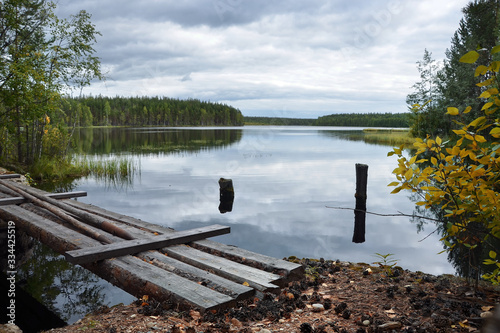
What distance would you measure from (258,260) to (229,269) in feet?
1.81

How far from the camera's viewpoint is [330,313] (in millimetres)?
3883

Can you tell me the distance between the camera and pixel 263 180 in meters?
21.2

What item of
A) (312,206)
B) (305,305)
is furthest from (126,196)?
(305,305)

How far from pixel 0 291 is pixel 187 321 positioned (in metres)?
5.31

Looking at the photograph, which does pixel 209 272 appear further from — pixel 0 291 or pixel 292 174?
pixel 292 174

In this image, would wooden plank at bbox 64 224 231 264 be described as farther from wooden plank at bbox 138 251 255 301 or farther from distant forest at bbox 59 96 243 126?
distant forest at bbox 59 96 243 126

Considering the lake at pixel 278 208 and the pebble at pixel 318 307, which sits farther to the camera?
the lake at pixel 278 208

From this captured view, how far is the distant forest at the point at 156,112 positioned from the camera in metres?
105

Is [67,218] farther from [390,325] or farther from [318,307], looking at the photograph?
[390,325]

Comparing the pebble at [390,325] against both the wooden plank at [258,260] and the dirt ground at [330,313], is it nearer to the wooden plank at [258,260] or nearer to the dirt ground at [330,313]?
the dirt ground at [330,313]

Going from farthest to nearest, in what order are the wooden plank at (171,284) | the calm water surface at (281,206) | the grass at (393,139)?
the grass at (393,139), the calm water surface at (281,206), the wooden plank at (171,284)

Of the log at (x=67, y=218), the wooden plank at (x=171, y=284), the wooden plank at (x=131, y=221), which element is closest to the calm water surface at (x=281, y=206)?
the wooden plank at (x=131, y=221)

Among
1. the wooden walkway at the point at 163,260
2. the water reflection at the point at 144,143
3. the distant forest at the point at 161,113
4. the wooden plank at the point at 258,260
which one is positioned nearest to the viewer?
the wooden walkway at the point at 163,260

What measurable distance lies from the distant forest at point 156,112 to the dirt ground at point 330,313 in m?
105
